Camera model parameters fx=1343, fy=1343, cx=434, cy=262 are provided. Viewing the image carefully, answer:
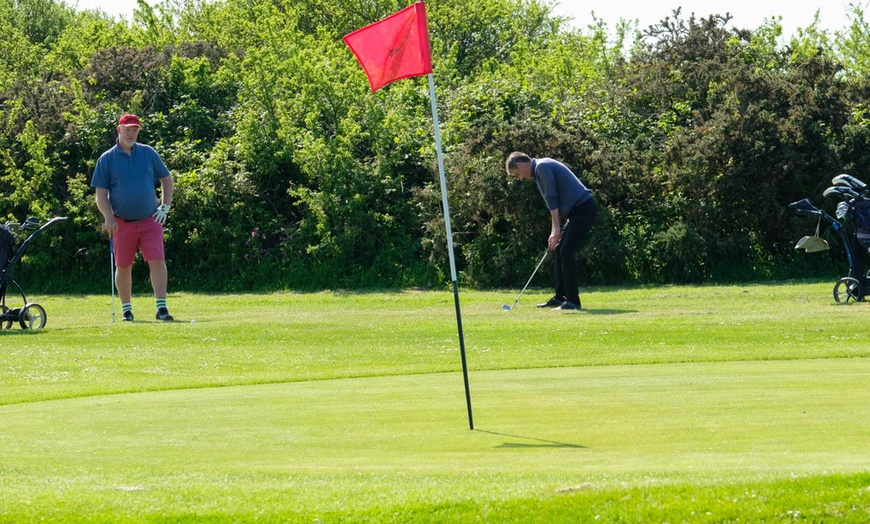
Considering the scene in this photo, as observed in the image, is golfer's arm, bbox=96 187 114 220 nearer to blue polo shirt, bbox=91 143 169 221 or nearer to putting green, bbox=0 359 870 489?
blue polo shirt, bbox=91 143 169 221

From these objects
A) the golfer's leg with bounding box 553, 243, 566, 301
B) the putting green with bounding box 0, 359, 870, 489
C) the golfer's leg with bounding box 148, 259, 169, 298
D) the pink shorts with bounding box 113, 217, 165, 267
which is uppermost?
the pink shorts with bounding box 113, 217, 165, 267

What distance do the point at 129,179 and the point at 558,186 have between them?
17.8 ft

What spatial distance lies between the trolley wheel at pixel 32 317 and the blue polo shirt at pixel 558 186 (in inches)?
252

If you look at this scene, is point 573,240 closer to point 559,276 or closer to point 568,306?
point 559,276

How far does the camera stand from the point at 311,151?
2458cm

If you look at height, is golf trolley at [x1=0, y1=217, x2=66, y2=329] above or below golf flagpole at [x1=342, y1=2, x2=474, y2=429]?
below

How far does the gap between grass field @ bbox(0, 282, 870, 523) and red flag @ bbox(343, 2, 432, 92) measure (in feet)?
7.46

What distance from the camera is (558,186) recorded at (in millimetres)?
17281

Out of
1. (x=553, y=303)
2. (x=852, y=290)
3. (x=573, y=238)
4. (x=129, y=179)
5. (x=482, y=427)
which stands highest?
(x=129, y=179)

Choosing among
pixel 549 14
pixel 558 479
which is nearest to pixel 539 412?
pixel 558 479

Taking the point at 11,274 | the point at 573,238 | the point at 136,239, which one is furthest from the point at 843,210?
the point at 11,274

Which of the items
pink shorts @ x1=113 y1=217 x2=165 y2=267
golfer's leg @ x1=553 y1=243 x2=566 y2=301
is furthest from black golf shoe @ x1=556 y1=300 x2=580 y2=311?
pink shorts @ x1=113 y1=217 x2=165 y2=267

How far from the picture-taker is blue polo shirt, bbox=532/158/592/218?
17.0 m

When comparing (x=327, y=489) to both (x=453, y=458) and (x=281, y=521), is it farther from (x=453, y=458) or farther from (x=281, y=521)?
(x=453, y=458)
